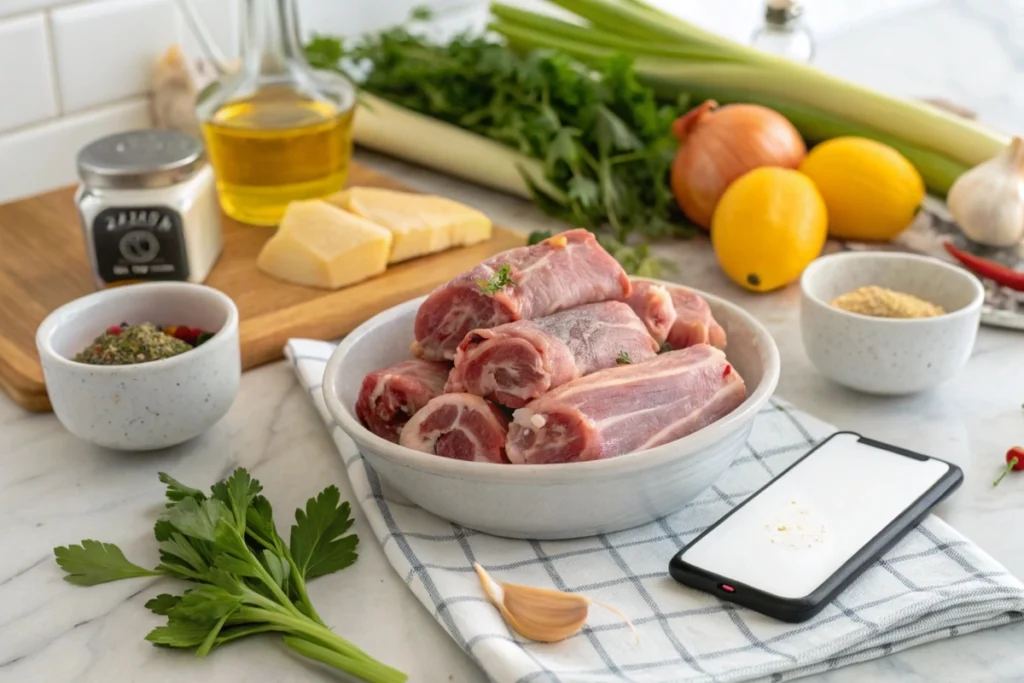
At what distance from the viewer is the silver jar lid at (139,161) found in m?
1.37

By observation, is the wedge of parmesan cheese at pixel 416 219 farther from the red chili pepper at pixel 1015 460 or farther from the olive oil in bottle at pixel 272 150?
the red chili pepper at pixel 1015 460

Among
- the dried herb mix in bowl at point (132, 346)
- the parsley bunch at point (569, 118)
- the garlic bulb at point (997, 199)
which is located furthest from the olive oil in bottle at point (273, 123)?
the garlic bulb at point (997, 199)

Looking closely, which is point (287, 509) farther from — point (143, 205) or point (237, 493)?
point (143, 205)

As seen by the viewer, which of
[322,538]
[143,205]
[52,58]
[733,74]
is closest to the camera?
[322,538]

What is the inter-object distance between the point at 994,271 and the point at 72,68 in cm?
131

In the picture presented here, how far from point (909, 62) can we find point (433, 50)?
120cm

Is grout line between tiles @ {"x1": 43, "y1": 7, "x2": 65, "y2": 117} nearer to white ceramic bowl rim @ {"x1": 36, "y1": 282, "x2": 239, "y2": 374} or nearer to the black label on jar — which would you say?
the black label on jar

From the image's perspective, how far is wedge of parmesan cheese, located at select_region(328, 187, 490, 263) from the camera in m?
1.55

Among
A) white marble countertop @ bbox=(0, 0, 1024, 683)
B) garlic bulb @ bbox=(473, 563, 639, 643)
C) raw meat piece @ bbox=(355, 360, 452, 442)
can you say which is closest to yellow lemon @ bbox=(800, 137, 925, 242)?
white marble countertop @ bbox=(0, 0, 1024, 683)

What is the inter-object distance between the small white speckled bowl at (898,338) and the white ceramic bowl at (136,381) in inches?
24.3

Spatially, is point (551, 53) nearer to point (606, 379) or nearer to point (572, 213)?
point (572, 213)

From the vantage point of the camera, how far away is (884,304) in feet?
4.20

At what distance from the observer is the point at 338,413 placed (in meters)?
1.04

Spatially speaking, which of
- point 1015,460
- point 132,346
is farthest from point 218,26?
point 1015,460
